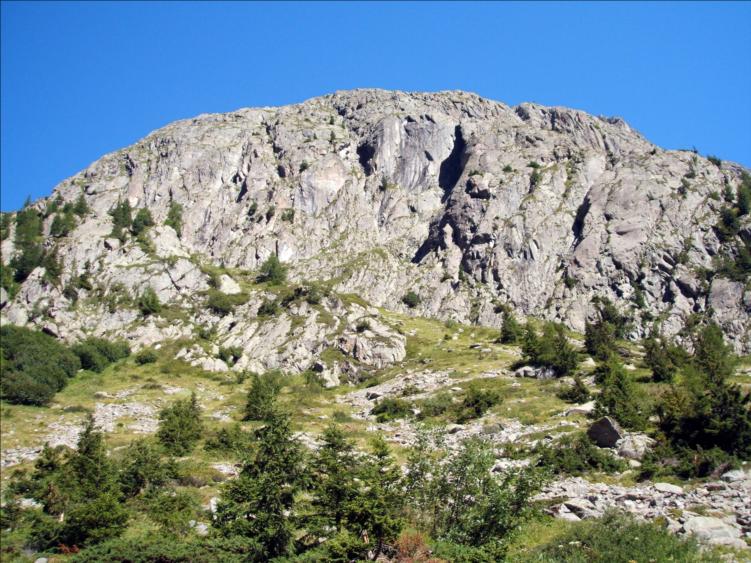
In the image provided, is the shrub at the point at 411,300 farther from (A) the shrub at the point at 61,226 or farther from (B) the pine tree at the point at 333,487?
(B) the pine tree at the point at 333,487

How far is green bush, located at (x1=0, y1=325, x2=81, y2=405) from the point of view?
60.7m

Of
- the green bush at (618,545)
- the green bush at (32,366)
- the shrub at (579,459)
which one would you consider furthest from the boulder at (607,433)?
the green bush at (32,366)

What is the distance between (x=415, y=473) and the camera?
23.8 m

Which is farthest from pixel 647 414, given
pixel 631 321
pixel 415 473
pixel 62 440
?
pixel 631 321

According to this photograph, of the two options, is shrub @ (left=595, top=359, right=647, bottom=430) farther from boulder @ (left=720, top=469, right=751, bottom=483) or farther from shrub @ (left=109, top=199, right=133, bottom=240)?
shrub @ (left=109, top=199, right=133, bottom=240)

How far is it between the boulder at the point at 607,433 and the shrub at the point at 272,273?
88.0m

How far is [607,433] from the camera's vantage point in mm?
33094

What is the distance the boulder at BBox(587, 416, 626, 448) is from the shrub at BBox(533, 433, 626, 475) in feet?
2.77

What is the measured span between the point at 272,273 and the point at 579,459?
94.4 m

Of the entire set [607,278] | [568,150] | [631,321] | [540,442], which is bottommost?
[540,442]

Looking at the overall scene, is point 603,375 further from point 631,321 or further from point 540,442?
point 631,321

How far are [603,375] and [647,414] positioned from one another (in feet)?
40.4

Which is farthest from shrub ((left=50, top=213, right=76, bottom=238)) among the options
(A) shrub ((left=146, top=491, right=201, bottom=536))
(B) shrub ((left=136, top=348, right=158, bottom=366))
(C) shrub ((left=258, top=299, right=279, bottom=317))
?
(A) shrub ((left=146, top=491, right=201, bottom=536))

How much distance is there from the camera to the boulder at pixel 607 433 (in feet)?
108
